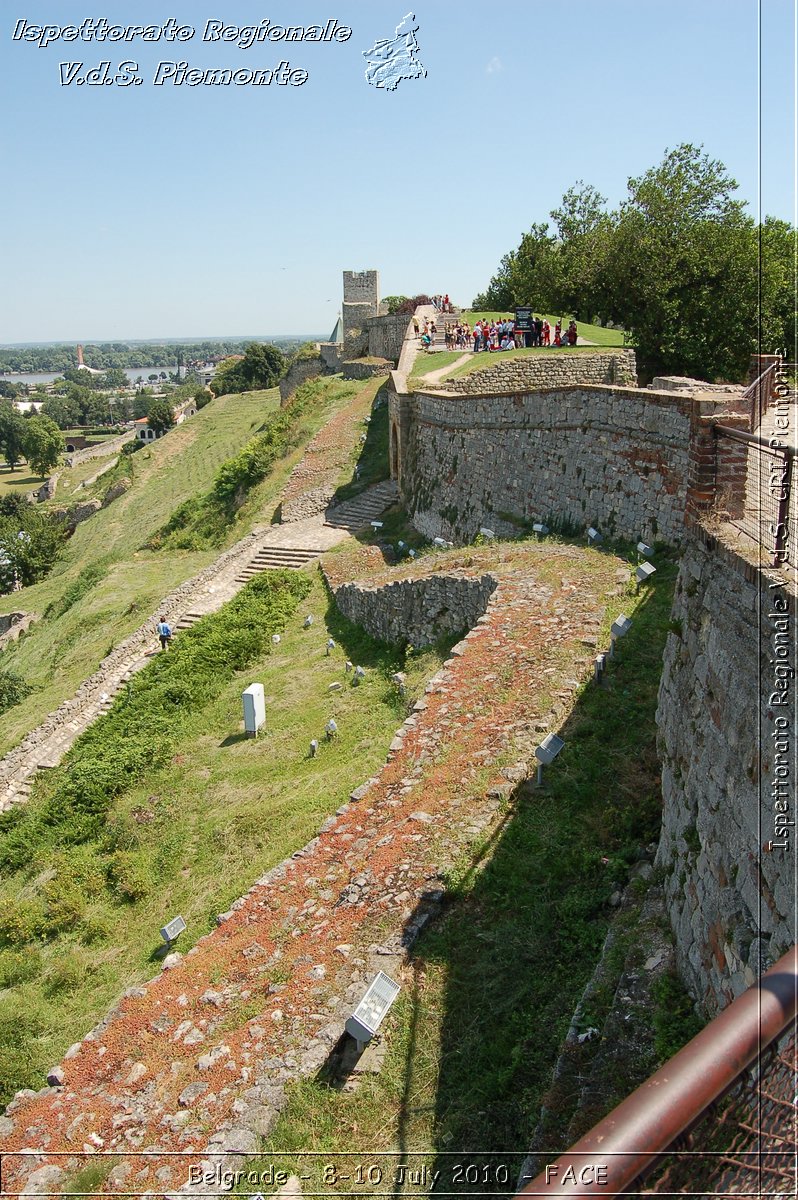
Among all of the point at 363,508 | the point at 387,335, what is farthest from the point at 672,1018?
the point at 387,335

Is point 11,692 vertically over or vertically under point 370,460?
under

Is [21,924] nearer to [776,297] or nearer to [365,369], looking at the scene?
[776,297]

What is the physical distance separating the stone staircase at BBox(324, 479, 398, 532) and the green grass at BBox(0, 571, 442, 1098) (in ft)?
22.1

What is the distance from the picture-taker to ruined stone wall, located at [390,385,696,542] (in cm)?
1185

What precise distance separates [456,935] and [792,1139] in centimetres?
471

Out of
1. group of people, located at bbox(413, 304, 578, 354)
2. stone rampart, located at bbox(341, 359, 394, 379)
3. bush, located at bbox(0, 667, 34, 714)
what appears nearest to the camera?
bush, located at bbox(0, 667, 34, 714)

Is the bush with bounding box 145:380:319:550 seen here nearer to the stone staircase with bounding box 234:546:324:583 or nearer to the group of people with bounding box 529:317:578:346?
the stone staircase with bounding box 234:546:324:583

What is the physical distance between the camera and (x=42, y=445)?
94.2m

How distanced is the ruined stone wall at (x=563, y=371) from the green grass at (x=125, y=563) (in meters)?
9.74

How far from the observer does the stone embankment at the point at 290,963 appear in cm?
564

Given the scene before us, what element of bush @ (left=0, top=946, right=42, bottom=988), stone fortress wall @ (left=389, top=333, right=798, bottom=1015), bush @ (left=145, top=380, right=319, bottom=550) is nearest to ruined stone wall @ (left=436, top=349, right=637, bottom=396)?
stone fortress wall @ (left=389, top=333, right=798, bottom=1015)

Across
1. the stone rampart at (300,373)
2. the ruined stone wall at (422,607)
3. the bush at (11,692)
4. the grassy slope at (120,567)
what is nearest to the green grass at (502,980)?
the ruined stone wall at (422,607)

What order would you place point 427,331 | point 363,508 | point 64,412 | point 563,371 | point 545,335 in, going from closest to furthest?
point 563,371, point 545,335, point 363,508, point 427,331, point 64,412

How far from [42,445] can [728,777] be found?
101965 mm
